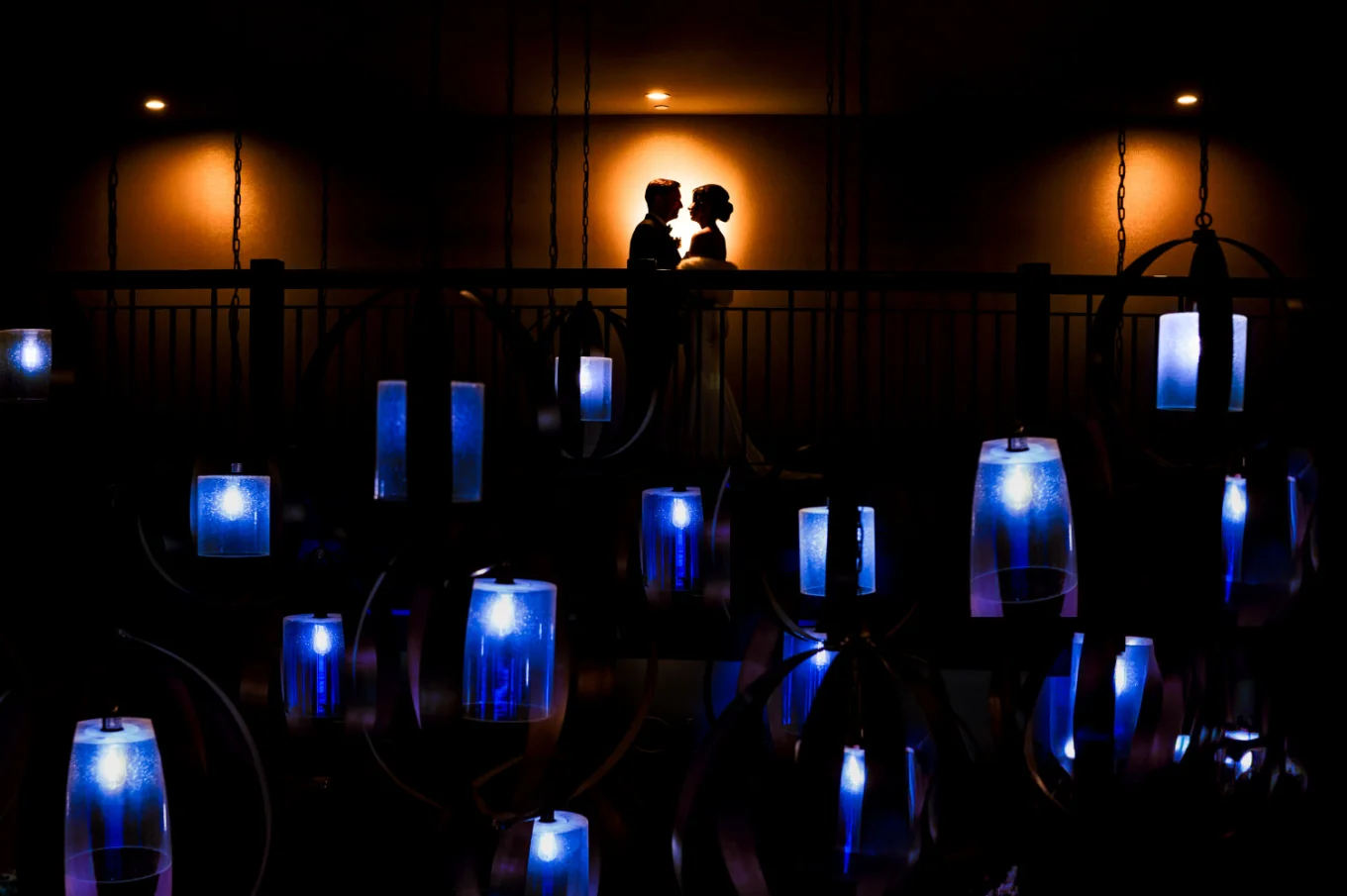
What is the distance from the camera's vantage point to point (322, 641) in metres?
3.77

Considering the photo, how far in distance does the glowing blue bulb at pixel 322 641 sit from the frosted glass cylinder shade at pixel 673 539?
3.71 ft

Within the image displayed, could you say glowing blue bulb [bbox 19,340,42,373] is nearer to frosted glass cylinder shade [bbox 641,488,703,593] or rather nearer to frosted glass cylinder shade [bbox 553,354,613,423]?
frosted glass cylinder shade [bbox 553,354,613,423]

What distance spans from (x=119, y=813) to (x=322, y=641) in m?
1.91

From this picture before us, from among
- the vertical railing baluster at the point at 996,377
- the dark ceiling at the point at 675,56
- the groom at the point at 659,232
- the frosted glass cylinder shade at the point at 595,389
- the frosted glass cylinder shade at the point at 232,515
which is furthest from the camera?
the dark ceiling at the point at 675,56

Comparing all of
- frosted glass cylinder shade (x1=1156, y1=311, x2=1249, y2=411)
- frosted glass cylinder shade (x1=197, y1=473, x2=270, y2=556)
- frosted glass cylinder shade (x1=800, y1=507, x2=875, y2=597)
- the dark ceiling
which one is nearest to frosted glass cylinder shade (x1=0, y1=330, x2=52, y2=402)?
frosted glass cylinder shade (x1=197, y1=473, x2=270, y2=556)

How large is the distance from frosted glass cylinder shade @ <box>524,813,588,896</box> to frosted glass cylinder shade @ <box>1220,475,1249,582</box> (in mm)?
1901

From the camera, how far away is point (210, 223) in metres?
9.35

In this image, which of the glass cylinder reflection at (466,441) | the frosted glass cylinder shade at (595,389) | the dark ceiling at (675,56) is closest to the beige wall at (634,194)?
the dark ceiling at (675,56)

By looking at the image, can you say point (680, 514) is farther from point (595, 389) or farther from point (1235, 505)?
point (1235, 505)

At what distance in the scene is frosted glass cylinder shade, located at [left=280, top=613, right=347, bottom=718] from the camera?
12.3 ft

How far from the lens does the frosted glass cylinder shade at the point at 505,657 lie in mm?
1906

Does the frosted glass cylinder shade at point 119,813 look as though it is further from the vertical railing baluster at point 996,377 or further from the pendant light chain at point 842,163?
the vertical railing baluster at point 996,377

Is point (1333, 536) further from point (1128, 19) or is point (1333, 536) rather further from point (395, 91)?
point (395, 91)

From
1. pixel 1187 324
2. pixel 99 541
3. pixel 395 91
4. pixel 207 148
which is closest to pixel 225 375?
pixel 207 148
